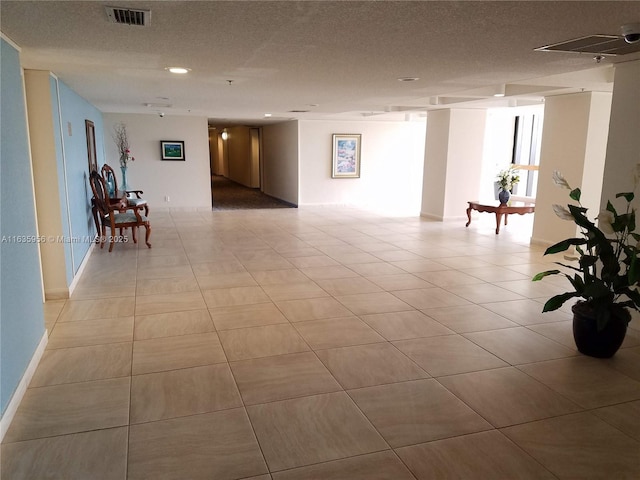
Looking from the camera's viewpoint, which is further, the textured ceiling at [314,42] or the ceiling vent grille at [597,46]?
the ceiling vent grille at [597,46]

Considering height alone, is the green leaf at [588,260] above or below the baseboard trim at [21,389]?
above

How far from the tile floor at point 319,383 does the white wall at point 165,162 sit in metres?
5.61

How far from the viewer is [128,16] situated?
2.57 meters

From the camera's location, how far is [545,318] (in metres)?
4.06

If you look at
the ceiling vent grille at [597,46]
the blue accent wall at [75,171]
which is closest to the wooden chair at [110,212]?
the blue accent wall at [75,171]

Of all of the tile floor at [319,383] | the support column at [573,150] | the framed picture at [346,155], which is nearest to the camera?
the tile floor at [319,383]

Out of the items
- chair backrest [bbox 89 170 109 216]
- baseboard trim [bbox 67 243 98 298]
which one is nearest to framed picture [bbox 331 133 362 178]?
chair backrest [bbox 89 170 109 216]

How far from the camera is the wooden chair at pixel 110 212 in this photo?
631cm

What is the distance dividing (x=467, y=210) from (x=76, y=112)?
6616 millimetres

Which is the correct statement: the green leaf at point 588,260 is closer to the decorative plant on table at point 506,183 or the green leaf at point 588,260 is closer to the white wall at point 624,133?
the white wall at point 624,133

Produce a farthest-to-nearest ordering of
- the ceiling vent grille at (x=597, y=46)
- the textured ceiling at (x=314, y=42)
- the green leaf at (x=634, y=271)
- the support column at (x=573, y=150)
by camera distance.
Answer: the support column at (x=573, y=150), the ceiling vent grille at (x=597, y=46), the green leaf at (x=634, y=271), the textured ceiling at (x=314, y=42)

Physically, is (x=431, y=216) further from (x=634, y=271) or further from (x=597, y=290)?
(x=634, y=271)

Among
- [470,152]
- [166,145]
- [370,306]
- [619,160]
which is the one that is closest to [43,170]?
[370,306]

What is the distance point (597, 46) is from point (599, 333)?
6.51ft
